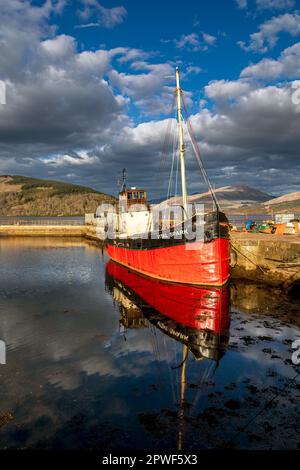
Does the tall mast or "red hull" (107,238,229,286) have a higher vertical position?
the tall mast

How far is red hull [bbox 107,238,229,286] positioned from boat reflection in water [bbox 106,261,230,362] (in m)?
0.70

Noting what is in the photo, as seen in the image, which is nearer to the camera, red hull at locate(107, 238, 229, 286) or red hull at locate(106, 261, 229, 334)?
red hull at locate(106, 261, 229, 334)

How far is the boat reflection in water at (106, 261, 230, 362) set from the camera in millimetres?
13959

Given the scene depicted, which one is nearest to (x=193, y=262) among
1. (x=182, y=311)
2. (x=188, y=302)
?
(x=188, y=302)

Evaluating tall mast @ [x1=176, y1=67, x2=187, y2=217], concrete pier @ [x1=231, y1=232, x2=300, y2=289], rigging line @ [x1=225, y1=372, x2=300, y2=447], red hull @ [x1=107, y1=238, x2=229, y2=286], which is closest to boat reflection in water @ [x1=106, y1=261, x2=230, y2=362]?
red hull @ [x1=107, y1=238, x2=229, y2=286]

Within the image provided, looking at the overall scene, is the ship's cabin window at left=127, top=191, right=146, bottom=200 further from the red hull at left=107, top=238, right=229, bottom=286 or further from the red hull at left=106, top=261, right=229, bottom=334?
the red hull at left=106, top=261, right=229, bottom=334

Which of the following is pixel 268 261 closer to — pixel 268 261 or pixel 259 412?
pixel 268 261

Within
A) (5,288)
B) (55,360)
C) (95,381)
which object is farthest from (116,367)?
(5,288)

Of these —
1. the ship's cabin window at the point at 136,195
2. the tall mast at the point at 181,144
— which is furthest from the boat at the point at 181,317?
the ship's cabin window at the point at 136,195

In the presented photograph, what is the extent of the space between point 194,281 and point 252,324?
24.7ft

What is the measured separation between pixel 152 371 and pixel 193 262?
38.3 feet

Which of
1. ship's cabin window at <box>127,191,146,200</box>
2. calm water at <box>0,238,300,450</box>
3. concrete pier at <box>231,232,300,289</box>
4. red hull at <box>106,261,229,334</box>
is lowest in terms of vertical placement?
calm water at <box>0,238,300,450</box>

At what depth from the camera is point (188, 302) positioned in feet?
64.5
